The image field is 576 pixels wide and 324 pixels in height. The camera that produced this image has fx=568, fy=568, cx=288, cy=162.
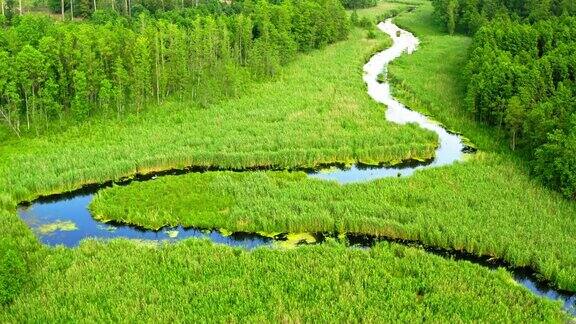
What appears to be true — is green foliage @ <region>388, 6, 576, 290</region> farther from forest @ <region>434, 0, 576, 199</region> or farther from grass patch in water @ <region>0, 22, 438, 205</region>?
grass patch in water @ <region>0, 22, 438, 205</region>

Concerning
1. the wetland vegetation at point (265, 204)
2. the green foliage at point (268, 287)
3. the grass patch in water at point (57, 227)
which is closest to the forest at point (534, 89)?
the wetland vegetation at point (265, 204)

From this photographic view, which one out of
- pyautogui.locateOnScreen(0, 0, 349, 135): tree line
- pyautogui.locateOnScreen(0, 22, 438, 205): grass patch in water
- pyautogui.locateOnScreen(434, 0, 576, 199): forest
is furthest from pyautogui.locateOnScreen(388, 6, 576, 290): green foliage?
pyautogui.locateOnScreen(0, 0, 349, 135): tree line

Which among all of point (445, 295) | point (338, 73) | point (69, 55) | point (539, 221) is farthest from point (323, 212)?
point (338, 73)

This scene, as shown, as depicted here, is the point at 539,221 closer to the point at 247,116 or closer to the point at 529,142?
the point at 529,142

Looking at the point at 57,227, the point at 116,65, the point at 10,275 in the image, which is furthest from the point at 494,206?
the point at 116,65

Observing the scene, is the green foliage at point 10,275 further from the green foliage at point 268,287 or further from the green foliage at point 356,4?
the green foliage at point 356,4

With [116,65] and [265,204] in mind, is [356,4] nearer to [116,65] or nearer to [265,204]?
[116,65]
